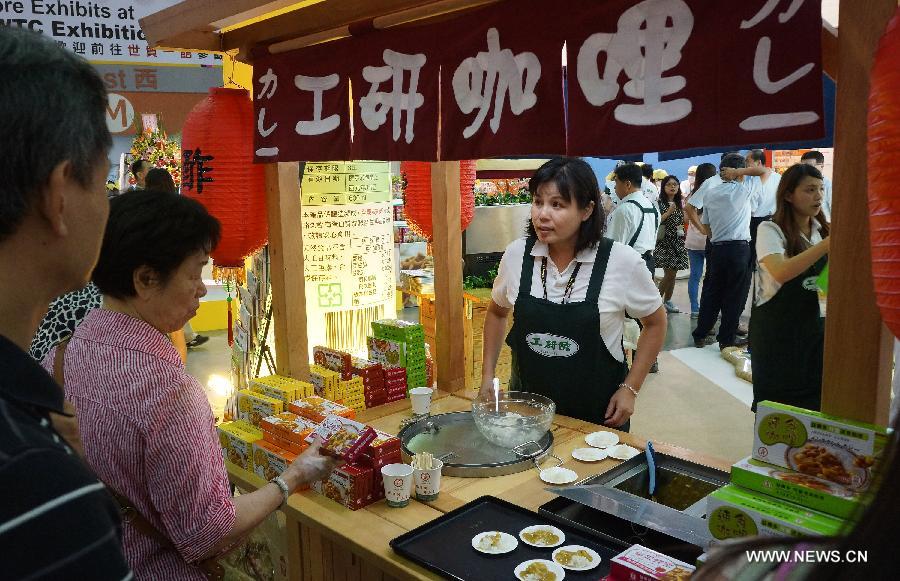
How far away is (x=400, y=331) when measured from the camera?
3.43m

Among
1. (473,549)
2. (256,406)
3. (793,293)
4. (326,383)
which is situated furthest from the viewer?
(793,293)

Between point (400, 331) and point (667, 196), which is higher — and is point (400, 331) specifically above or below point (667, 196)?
below

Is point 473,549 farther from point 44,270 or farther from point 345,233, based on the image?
point 345,233

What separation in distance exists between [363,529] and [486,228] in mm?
6268

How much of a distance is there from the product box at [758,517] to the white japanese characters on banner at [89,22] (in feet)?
22.2

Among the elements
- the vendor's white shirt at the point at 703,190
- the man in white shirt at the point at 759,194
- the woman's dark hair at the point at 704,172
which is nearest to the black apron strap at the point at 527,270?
the vendor's white shirt at the point at 703,190

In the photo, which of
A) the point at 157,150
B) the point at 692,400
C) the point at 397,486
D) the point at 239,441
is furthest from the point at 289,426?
the point at 157,150

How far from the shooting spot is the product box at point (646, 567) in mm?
1532

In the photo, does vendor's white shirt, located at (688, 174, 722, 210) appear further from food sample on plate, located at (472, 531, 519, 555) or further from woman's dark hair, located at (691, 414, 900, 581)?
woman's dark hair, located at (691, 414, 900, 581)

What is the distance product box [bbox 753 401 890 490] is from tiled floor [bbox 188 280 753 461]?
3552 millimetres

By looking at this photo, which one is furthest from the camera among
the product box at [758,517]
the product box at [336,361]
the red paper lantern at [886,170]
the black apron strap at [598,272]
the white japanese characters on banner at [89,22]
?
the white japanese characters on banner at [89,22]

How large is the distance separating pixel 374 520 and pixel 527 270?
144cm

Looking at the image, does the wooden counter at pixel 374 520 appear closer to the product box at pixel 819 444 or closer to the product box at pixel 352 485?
the product box at pixel 352 485

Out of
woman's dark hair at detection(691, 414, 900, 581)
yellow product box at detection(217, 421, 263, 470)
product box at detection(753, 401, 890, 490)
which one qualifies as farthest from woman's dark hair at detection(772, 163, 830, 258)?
woman's dark hair at detection(691, 414, 900, 581)
